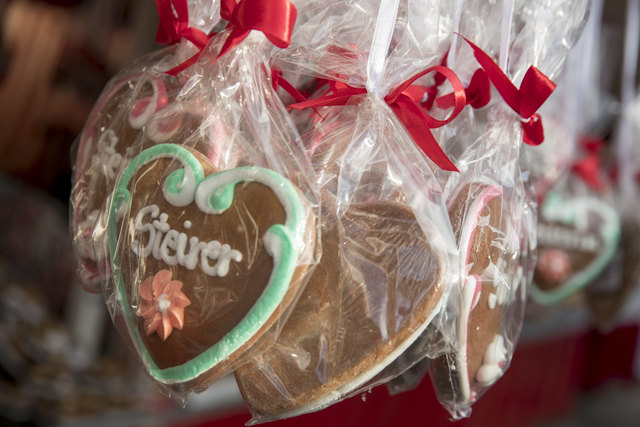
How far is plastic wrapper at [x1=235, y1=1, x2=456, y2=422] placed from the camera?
593 mm

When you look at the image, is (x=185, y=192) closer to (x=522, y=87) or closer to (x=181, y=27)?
(x=181, y=27)

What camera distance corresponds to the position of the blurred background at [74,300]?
206 cm

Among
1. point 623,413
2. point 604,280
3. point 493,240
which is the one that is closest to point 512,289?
point 493,240

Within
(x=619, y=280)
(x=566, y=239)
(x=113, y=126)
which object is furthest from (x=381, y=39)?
(x=619, y=280)

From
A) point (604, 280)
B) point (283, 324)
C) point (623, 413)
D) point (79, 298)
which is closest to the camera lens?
point (283, 324)

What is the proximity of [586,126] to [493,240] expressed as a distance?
1.03m

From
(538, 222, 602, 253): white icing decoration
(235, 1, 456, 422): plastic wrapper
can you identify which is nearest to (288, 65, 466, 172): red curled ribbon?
(235, 1, 456, 422): plastic wrapper

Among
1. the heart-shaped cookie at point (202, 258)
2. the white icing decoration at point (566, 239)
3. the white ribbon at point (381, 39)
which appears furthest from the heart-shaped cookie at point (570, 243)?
the heart-shaped cookie at point (202, 258)

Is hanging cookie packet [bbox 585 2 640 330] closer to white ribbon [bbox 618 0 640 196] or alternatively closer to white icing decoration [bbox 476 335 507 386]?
white ribbon [bbox 618 0 640 196]

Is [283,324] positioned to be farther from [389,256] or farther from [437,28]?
[437,28]

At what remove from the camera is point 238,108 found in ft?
2.15

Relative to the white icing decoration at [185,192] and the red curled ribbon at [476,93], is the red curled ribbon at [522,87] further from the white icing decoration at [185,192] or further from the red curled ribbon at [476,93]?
the white icing decoration at [185,192]

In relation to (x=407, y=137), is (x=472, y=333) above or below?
below

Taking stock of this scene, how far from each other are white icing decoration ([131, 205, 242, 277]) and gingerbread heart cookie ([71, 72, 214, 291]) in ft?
0.26
